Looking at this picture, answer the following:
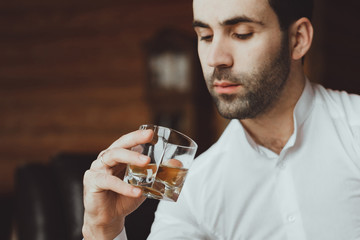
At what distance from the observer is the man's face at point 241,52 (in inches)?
52.2

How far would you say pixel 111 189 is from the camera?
3.73 ft

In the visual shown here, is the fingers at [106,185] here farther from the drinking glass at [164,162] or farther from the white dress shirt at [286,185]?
the white dress shirt at [286,185]

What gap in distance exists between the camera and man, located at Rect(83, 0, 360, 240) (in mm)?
1327

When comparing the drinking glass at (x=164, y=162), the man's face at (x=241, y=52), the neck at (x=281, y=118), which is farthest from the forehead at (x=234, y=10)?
the drinking glass at (x=164, y=162)

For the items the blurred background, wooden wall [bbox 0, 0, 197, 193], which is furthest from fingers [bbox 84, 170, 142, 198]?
wooden wall [bbox 0, 0, 197, 193]

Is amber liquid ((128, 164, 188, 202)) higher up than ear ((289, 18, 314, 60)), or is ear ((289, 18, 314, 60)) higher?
ear ((289, 18, 314, 60))

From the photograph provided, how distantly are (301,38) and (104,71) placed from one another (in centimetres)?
387

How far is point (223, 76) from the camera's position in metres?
1.33

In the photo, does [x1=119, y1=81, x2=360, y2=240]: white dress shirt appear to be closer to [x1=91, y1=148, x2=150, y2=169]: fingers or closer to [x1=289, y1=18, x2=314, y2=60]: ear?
[x1=289, y1=18, x2=314, y2=60]: ear

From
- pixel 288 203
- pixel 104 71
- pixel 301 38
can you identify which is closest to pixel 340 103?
pixel 301 38

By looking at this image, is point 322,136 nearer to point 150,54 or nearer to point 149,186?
point 149,186

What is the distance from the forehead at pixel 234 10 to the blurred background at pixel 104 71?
242 centimetres

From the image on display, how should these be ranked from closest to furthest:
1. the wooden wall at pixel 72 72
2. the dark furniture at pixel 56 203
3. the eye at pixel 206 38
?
the eye at pixel 206 38, the dark furniture at pixel 56 203, the wooden wall at pixel 72 72

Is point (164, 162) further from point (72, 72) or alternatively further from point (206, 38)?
point (72, 72)
